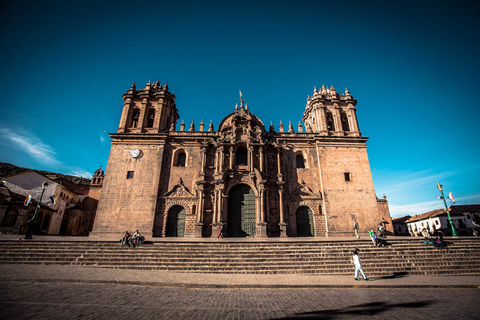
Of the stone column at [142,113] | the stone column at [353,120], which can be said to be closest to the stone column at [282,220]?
the stone column at [353,120]

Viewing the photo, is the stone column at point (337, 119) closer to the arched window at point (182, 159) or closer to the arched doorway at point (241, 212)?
the arched doorway at point (241, 212)

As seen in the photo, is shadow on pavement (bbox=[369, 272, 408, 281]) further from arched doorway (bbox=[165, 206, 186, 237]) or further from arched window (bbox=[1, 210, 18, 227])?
arched window (bbox=[1, 210, 18, 227])

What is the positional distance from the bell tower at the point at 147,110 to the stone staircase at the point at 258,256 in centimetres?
1468

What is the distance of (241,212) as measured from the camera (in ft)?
71.6

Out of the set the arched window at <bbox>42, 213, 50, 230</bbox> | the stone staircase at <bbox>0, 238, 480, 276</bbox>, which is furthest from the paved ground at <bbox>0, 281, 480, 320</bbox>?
the arched window at <bbox>42, 213, 50, 230</bbox>

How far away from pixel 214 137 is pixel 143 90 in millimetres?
11598

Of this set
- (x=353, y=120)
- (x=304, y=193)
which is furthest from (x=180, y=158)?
(x=353, y=120)

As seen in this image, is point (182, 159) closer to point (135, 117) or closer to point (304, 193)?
point (135, 117)

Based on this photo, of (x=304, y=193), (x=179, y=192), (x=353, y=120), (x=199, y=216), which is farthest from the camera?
(x=353, y=120)

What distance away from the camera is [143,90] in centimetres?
2725

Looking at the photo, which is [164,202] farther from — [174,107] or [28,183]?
[28,183]

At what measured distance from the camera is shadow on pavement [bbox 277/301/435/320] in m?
5.54

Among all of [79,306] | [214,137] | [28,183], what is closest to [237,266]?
[79,306]

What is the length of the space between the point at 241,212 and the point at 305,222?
6.84 m
